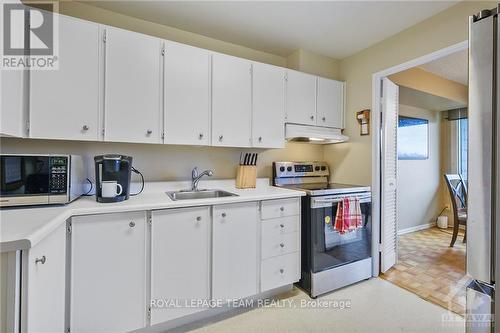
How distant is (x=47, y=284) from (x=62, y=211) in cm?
37

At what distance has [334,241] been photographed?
2195 millimetres

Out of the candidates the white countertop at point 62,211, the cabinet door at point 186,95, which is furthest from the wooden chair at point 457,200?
the cabinet door at point 186,95

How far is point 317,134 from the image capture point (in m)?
2.53

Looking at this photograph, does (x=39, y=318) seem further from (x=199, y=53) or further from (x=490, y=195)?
(x=199, y=53)

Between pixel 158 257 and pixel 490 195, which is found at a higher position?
pixel 490 195

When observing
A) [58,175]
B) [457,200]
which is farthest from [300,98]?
[457,200]

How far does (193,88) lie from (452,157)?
4880 mm

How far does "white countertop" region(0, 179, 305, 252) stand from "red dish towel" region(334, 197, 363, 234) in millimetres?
432

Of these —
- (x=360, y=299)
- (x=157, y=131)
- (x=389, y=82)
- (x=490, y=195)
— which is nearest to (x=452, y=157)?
(x=389, y=82)

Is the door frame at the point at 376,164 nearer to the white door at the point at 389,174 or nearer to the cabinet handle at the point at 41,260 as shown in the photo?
the white door at the point at 389,174

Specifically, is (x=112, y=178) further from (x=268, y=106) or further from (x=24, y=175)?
(x=268, y=106)

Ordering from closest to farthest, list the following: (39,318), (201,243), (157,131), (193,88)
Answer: (39,318) → (201,243) → (157,131) → (193,88)

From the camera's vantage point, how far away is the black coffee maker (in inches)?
60.9

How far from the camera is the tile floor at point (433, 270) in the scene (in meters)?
2.11
